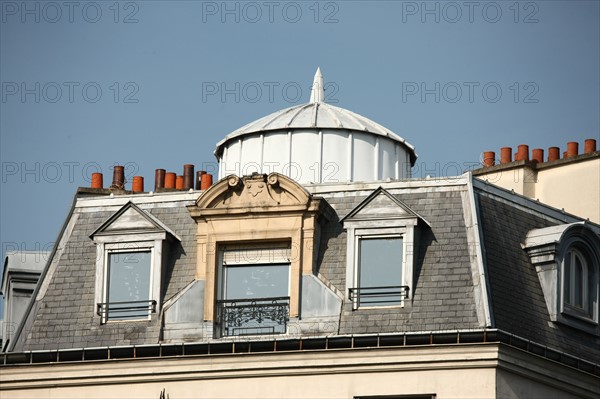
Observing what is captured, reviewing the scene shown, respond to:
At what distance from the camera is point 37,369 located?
4238 cm

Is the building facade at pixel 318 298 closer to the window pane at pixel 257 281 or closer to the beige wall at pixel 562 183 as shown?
the window pane at pixel 257 281

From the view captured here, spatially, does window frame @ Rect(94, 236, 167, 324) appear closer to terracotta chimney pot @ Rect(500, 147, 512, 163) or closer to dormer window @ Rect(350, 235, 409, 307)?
dormer window @ Rect(350, 235, 409, 307)

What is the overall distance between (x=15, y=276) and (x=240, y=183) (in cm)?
714

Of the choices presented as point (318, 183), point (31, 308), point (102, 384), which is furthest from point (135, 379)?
Result: point (318, 183)

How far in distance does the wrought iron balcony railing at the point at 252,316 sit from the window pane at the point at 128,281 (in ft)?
6.31

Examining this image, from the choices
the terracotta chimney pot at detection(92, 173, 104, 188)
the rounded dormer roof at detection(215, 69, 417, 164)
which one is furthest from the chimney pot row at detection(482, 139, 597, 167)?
the terracotta chimney pot at detection(92, 173, 104, 188)

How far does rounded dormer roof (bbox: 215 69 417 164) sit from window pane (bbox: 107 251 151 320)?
5.19 meters

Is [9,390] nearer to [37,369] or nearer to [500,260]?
[37,369]

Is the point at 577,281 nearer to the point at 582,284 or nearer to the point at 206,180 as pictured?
the point at 582,284

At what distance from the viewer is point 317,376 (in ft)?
133

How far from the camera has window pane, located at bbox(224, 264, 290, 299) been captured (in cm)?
4228

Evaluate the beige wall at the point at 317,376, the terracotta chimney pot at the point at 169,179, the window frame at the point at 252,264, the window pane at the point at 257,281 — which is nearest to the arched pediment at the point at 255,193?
the window frame at the point at 252,264

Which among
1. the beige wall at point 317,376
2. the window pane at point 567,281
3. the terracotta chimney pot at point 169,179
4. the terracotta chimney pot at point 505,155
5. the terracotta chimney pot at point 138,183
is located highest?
the terracotta chimney pot at point 505,155

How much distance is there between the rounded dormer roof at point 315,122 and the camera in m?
46.1
